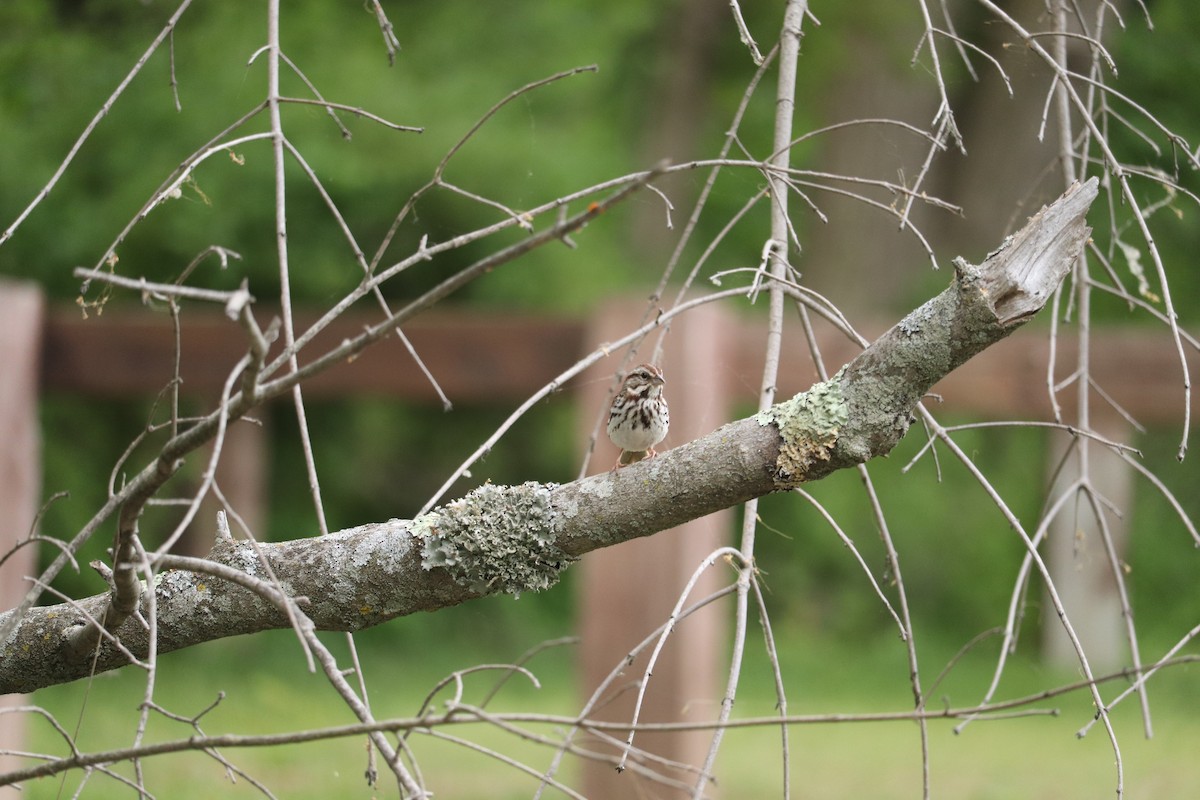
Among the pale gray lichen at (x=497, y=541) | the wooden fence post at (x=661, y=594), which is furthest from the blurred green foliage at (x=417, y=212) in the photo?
the pale gray lichen at (x=497, y=541)

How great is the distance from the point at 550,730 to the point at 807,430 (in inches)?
158

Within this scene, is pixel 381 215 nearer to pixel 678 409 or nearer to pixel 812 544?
pixel 678 409

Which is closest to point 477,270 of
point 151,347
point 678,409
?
point 678,409

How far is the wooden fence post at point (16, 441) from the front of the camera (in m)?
4.15

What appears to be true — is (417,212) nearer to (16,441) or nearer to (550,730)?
(16,441)

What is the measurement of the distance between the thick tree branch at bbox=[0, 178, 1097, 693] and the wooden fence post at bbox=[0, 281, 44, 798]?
8.44 ft

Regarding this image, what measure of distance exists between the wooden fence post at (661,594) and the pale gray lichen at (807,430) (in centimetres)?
243

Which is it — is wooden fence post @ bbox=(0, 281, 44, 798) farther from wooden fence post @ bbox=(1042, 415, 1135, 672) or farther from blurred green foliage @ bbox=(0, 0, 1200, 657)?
wooden fence post @ bbox=(1042, 415, 1135, 672)

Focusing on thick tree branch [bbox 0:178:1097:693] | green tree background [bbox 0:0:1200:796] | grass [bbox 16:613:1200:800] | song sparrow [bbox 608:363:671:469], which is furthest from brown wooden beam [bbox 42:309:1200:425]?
thick tree branch [bbox 0:178:1097:693]

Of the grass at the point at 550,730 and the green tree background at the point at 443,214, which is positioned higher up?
the green tree background at the point at 443,214

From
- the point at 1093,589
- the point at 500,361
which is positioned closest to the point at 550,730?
the point at 500,361

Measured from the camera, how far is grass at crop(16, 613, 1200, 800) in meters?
5.03

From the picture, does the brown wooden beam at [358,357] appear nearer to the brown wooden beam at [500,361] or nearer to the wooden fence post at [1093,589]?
the brown wooden beam at [500,361]

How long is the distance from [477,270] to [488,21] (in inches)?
268
